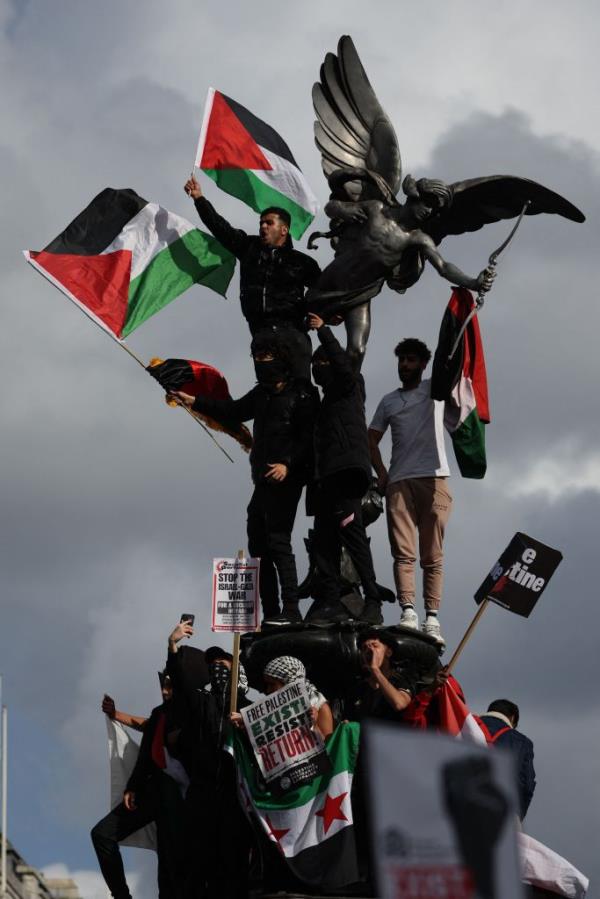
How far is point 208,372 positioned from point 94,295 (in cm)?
179

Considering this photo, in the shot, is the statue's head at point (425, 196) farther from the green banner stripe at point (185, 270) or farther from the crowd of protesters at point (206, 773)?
the crowd of protesters at point (206, 773)

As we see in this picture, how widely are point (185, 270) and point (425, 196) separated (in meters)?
3.25

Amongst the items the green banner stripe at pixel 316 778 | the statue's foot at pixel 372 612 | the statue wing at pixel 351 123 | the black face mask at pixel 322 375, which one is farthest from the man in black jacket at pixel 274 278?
the green banner stripe at pixel 316 778

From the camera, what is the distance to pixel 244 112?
794 inches

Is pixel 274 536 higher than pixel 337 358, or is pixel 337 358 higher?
pixel 337 358

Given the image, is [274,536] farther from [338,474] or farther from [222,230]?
[222,230]

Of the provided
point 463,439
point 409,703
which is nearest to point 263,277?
point 463,439

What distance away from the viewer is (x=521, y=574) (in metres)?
16.4

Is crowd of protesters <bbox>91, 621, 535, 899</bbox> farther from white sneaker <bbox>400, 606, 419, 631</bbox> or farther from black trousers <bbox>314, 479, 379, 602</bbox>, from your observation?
black trousers <bbox>314, 479, 379, 602</bbox>

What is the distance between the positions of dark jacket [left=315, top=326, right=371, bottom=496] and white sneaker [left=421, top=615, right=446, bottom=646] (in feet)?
4.12

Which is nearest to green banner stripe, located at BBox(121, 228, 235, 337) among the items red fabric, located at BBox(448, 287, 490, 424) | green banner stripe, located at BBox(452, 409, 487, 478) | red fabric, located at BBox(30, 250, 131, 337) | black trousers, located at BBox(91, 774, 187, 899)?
red fabric, located at BBox(30, 250, 131, 337)

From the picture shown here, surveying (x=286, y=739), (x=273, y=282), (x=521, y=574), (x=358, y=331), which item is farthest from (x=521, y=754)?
(x=273, y=282)

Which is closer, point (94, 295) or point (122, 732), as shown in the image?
point (122, 732)

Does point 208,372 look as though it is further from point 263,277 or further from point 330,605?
point 330,605
